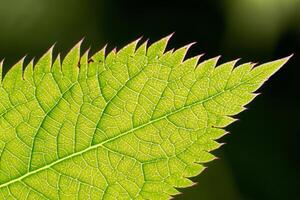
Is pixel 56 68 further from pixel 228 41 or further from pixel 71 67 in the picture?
pixel 228 41

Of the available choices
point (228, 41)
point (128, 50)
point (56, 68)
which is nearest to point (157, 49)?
point (128, 50)

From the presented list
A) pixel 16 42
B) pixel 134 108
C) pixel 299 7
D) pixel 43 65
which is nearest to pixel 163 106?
pixel 134 108

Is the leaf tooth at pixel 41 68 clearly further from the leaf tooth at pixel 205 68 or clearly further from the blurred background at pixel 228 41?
the blurred background at pixel 228 41

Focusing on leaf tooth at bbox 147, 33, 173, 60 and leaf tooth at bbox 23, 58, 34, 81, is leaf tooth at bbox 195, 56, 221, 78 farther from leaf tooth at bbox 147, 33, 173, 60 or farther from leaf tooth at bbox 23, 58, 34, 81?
leaf tooth at bbox 23, 58, 34, 81

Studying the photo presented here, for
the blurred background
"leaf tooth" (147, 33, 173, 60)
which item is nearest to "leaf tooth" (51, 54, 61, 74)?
"leaf tooth" (147, 33, 173, 60)

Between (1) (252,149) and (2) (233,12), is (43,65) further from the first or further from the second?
(2) (233,12)
